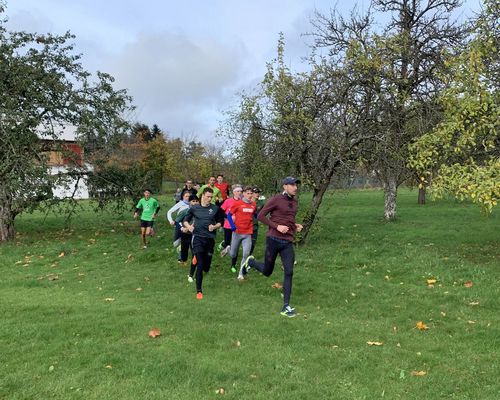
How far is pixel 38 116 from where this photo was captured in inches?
605

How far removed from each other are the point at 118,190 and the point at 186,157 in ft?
112

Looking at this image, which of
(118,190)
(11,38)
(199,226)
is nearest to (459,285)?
(199,226)

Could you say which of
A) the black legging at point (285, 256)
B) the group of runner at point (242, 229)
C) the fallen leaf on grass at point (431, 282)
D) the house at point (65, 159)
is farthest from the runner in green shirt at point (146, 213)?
the fallen leaf on grass at point (431, 282)

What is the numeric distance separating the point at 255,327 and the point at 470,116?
21.3 ft

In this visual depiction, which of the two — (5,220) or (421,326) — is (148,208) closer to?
(5,220)

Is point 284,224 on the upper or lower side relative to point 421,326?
upper

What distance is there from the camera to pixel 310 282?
925 cm

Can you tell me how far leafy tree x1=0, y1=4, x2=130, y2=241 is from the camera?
47.1 feet

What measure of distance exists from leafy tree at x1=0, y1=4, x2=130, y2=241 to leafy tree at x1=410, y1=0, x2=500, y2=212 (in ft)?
34.8

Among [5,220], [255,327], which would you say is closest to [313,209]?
[255,327]

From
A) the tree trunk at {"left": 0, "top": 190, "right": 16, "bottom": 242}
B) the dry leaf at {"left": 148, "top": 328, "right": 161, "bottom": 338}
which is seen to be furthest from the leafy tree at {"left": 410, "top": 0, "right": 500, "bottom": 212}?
the tree trunk at {"left": 0, "top": 190, "right": 16, "bottom": 242}

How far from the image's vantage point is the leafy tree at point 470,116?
31.0 ft

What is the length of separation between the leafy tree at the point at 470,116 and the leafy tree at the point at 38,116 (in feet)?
34.8

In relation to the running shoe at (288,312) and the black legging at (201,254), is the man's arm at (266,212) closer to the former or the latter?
the running shoe at (288,312)
